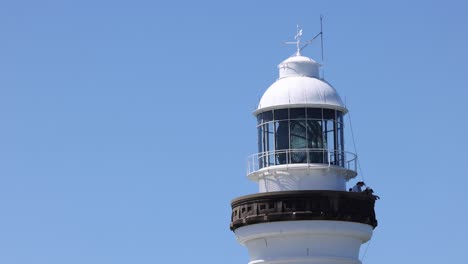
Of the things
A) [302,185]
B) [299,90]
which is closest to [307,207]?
[302,185]

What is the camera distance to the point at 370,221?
44.2 meters

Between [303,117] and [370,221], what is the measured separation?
362 centimetres

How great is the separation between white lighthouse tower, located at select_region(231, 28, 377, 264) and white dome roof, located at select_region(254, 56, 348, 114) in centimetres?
3

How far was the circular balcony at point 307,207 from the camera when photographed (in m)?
43.4

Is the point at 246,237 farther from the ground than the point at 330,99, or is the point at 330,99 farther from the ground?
the point at 330,99

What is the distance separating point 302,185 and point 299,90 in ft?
9.27

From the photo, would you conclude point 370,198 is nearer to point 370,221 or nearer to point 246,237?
point 370,221

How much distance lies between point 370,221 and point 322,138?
2.82 m

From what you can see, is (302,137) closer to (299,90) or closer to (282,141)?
(282,141)

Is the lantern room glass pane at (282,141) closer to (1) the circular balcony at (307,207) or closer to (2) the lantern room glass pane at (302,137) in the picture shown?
(2) the lantern room glass pane at (302,137)

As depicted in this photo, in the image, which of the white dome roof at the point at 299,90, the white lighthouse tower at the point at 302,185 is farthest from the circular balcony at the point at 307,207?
the white dome roof at the point at 299,90

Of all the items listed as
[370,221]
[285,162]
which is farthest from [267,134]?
[370,221]

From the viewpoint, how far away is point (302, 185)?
44.1 m

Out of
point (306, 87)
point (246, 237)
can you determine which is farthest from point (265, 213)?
point (306, 87)
